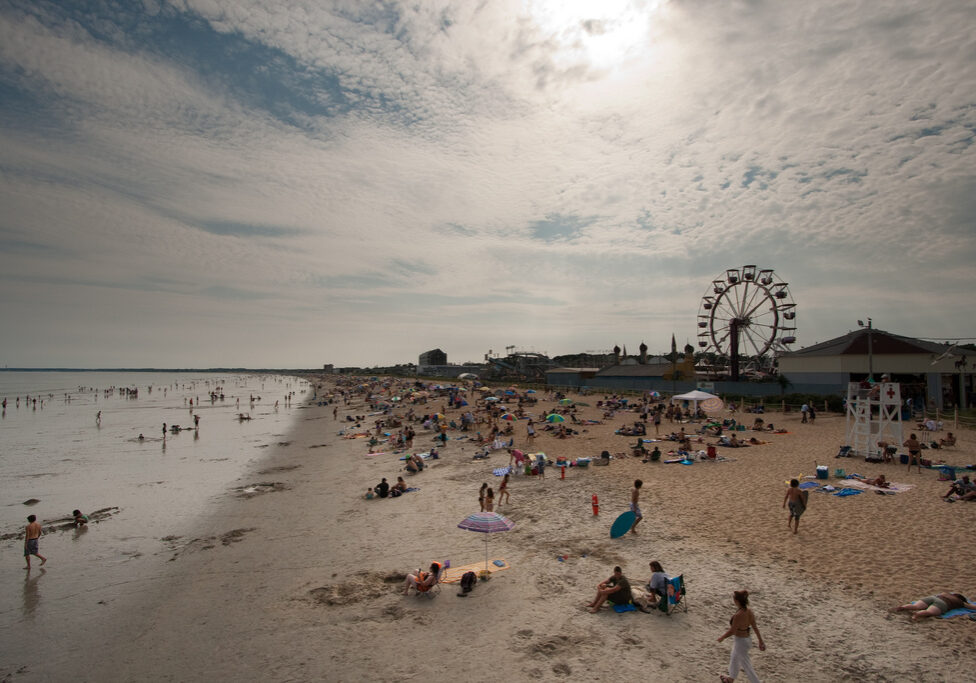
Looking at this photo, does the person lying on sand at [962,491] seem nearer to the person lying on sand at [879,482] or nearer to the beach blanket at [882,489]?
the beach blanket at [882,489]

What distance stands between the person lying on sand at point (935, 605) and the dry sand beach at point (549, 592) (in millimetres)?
205

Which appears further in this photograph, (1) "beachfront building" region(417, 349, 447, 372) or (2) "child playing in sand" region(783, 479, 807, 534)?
(1) "beachfront building" region(417, 349, 447, 372)

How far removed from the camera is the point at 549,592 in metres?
8.27

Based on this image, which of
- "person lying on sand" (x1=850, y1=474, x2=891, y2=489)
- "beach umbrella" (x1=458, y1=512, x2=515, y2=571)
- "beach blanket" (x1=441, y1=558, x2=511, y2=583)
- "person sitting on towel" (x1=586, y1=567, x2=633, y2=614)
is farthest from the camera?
"person lying on sand" (x1=850, y1=474, x2=891, y2=489)

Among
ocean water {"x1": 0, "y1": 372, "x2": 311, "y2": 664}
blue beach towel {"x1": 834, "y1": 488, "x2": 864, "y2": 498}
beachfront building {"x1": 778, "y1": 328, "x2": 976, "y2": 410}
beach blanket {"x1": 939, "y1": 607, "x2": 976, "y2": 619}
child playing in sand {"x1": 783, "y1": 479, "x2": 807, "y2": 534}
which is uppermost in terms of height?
beachfront building {"x1": 778, "y1": 328, "x2": 976, "y2": 410}

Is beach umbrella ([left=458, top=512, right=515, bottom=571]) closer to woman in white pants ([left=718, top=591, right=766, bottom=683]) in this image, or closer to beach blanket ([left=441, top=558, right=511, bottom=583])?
beach blanket ([left=441, top=558, right=511, bottom=583])

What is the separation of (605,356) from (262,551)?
101758 mm

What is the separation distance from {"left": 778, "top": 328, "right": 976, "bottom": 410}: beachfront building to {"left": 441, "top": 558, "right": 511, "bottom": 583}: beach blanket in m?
27.2

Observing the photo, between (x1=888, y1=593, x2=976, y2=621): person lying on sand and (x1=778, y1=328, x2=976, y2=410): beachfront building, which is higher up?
(x1=778, y1=328, x2=976, y2=410): beachfront building

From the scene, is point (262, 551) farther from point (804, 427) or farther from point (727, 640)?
point (804, 427)

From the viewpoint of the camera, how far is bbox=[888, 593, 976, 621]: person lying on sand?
676cm

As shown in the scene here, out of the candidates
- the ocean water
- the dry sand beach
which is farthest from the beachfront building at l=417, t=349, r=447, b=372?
the dry sand beach

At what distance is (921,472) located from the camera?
15.0 metres

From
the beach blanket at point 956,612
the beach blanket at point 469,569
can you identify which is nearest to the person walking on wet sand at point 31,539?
the beach blanket at point 469,569
